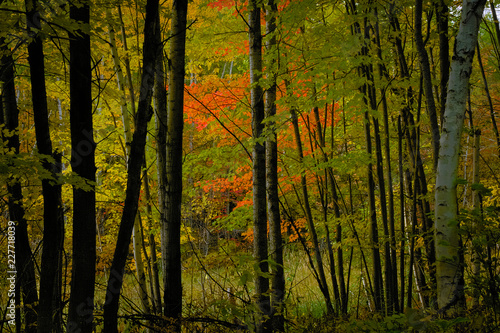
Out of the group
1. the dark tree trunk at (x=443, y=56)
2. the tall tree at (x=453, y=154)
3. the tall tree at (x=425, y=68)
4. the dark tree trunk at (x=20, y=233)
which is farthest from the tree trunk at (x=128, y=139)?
the dark tree trunk at (x=443, y=56)

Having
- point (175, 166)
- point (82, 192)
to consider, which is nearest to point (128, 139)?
point (175, 166)

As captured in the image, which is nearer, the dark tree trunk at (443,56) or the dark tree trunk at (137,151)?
the dark tree trunk at (137,151)

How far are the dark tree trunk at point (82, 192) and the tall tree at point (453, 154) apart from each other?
289cm

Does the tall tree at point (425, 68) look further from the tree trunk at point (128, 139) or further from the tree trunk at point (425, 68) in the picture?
the tree trunk at point (128, 139)

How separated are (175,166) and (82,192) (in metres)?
0.90

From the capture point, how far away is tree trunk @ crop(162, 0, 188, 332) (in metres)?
3.39

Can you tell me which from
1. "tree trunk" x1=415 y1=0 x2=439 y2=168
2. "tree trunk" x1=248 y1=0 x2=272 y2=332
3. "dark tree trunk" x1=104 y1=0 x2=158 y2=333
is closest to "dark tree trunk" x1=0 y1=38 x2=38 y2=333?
"dark tree trunk" x1=104 y1=0 x2=158 y2=333

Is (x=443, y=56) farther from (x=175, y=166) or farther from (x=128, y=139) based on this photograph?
(x=128, y=139)

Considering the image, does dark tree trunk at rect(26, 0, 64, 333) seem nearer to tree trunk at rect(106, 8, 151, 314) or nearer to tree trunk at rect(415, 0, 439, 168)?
tree trunk at rect(106, 8, 151, 314)

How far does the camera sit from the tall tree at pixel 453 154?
294cm

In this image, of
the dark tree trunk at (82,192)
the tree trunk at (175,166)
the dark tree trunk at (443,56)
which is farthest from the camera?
the dark tree trunk at (443,56)

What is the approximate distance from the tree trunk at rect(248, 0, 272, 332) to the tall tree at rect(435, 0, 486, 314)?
1.65 metres

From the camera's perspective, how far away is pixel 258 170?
3.93m

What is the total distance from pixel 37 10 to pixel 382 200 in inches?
178
